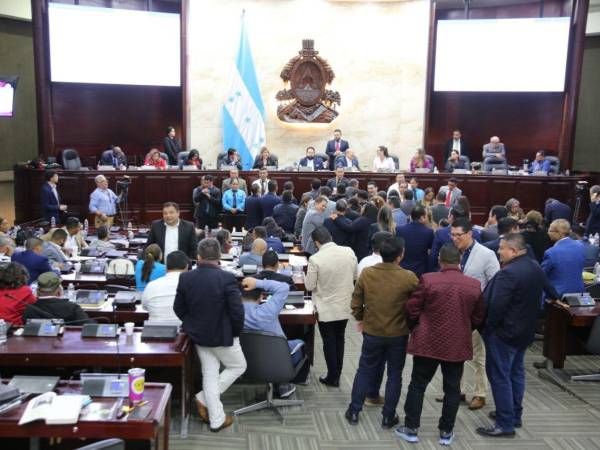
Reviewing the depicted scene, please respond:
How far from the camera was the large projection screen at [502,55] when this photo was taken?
1312cm

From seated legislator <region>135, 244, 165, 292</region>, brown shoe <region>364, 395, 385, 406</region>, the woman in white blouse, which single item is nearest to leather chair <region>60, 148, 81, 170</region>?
the woman in white blouse

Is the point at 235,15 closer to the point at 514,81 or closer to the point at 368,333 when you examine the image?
the point at 514,81

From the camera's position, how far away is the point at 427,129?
14.2 metres

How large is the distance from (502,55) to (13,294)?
1179cm

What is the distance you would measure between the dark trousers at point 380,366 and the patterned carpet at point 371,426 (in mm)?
189

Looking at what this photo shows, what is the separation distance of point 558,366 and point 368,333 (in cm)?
239

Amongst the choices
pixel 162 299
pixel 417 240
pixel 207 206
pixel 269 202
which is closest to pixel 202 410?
pixel 162 299

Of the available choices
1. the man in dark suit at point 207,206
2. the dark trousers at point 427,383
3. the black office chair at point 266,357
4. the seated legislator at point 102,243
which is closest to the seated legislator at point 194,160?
the man in dark suit at point 207,206

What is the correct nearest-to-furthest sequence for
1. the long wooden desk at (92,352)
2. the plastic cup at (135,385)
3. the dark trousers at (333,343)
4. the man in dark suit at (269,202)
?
the plastic cup at (135,385), the long wooden desk at (92,352), the dark trousers at (333,343), the man in dark suit at (269,202)

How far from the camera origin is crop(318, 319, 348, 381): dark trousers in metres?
5.00

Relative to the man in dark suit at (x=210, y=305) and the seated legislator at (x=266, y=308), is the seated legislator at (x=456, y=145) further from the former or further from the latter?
the man in dark suit at (x=210, y=305)

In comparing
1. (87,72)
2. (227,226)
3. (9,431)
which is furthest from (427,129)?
(9,431)

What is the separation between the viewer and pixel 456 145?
1365 cm

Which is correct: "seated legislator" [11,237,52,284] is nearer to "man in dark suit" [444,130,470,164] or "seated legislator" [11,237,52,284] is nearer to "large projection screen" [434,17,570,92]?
"man in dark suit" [444,130,470,164]
